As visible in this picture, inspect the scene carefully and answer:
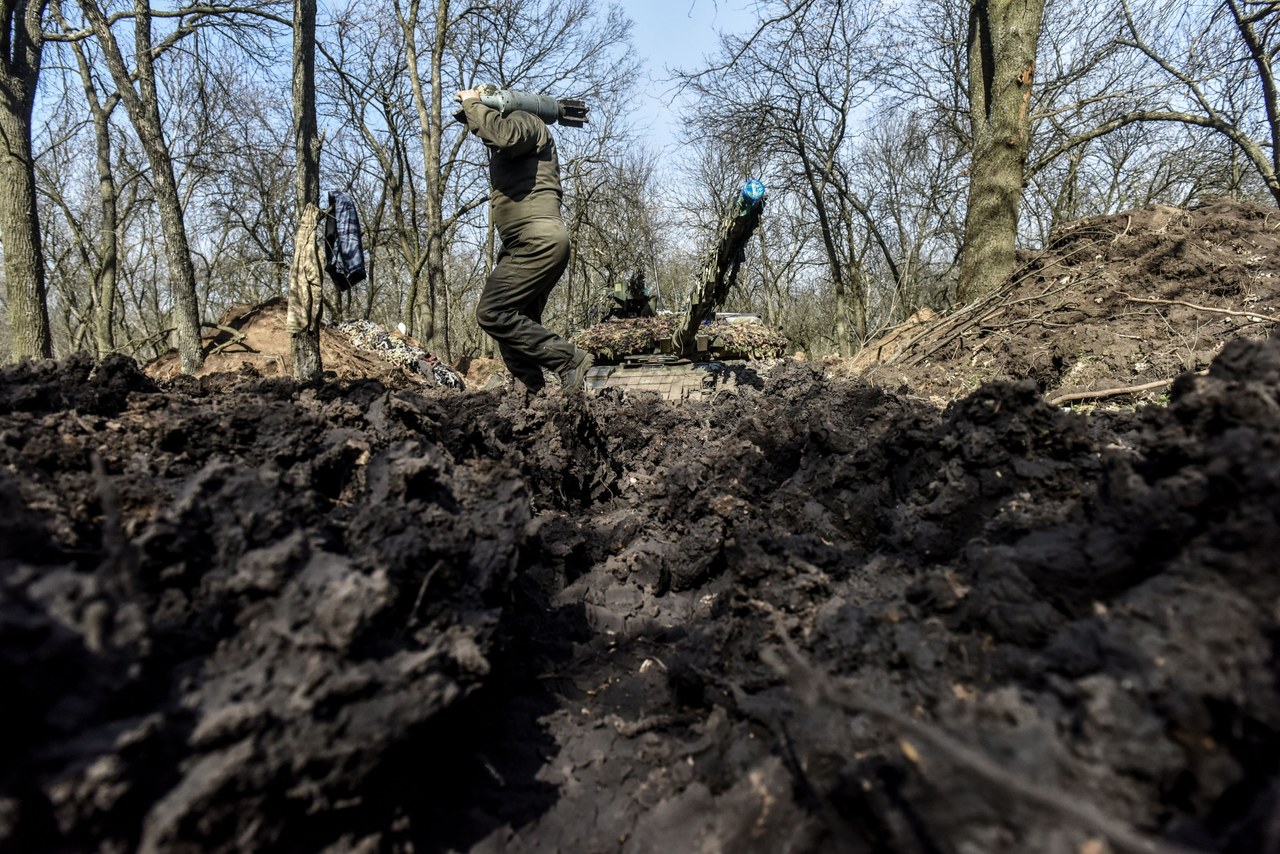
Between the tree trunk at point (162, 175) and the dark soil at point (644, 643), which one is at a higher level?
the tree trunk at point (162, 175)

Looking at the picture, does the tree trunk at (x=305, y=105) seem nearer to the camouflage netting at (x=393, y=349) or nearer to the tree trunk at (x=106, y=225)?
the camouflage netting at (x=393, y=349)

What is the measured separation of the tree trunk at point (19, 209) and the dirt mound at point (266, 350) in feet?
4.63

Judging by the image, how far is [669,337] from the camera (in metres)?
8.59

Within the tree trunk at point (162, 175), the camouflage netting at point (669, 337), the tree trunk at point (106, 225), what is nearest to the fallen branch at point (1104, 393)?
the camouflage netting at point (669, 337)

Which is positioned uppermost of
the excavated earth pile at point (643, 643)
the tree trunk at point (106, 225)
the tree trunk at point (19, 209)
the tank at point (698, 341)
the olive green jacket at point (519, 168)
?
the tree trunk at point (106, 225)

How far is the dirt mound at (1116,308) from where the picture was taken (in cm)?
479

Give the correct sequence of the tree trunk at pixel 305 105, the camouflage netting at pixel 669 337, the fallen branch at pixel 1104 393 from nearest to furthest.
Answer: the fallen branch at pixel 1104 393 → the tree trunk at pixel 305 105 → the camouflage netting at pixel 669 337

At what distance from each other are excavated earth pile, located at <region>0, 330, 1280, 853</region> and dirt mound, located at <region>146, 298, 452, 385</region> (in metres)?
7.41

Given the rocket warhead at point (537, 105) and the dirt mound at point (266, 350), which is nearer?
the rocket warhead at point (537, 105)

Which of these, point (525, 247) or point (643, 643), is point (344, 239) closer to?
point (525, 247)

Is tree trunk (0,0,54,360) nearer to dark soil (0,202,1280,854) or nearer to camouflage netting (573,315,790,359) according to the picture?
camouflage netting (573,315,790,359)

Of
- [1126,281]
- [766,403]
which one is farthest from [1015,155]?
[766,403]

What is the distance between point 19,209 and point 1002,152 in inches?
462

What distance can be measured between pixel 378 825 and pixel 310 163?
8.08 metres
